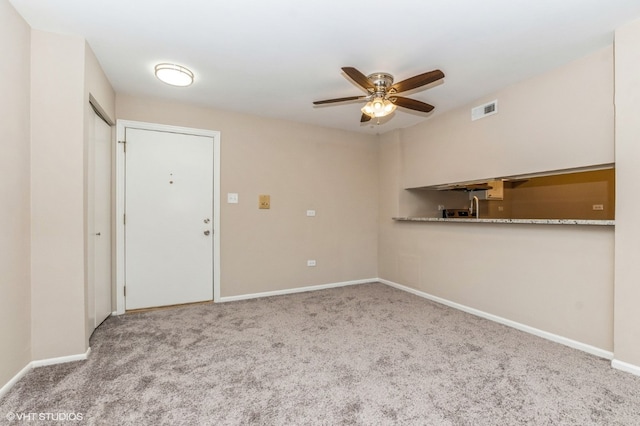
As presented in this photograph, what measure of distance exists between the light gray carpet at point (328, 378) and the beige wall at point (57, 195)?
0.31 m

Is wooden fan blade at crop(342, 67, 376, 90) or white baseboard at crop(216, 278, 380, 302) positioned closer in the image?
wooden fan blade at crop(342, 67, 376, 90)

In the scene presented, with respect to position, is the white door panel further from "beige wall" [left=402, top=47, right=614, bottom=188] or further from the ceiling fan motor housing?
"beige wall" [left=402, top=47, right=614, bottom=188]

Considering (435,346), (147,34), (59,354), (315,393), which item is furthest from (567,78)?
(59,354)

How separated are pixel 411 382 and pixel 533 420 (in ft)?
2.15

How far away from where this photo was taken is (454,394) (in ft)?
5.90

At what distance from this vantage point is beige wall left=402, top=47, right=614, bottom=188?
7.63 ft

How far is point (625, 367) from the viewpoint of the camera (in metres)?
2.07

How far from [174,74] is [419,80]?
2.15m

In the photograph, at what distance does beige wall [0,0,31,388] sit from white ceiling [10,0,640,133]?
245 mm

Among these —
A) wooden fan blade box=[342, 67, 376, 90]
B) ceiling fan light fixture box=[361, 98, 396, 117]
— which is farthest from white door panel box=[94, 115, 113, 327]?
ceiling fan light fixture box=[361, 98, 396, 117]

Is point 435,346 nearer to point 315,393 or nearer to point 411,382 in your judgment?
point 411,382

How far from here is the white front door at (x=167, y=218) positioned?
10.9ft

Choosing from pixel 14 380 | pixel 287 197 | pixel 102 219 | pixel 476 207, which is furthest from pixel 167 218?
pixel 476 207

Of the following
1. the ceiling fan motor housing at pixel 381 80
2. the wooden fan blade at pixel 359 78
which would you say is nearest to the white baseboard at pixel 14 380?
the wooden fan blade at pixel 359 78
